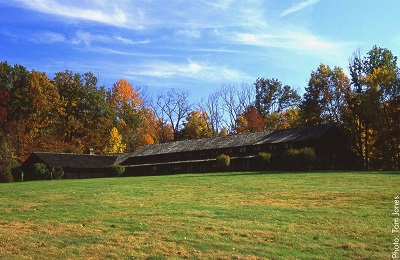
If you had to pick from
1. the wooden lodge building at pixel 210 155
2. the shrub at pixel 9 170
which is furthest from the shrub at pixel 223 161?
the shrub at pixel 9 170

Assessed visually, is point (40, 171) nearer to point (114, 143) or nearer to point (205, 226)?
point (114, 143)

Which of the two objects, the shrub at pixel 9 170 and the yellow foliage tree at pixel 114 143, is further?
the yellow foliage tree at pixel 114 143

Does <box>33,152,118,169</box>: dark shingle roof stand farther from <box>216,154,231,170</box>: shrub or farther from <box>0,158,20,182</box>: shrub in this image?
<box>216,154,231,170</box>: shrub

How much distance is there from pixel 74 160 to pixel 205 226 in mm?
50774

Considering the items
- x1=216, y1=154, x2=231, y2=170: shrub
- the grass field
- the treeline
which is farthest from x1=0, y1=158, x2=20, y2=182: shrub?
the grass field

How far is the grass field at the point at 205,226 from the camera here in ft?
40.7

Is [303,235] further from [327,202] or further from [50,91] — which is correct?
[50,91]

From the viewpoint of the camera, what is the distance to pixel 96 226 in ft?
52.6

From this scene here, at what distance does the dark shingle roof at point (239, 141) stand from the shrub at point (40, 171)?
55.3 ft

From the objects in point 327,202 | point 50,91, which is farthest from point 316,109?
point 327,202

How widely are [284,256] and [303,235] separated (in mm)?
2379

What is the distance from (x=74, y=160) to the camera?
63031 mm

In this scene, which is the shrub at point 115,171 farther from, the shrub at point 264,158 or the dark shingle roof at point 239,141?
the shrub at point 264,158

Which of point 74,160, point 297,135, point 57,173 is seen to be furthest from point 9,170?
point 297,135
